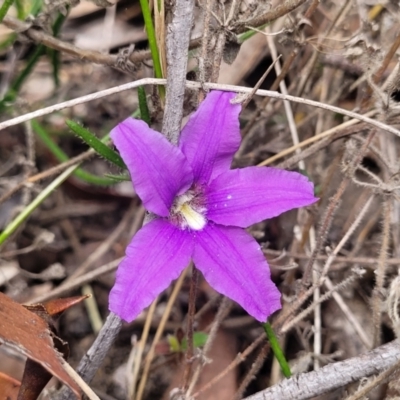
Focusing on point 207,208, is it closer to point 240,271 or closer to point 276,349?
point 240,271

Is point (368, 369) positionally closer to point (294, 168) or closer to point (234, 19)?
point (294, 168)

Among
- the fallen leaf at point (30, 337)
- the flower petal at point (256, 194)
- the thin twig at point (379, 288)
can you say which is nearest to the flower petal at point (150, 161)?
the flower petal at point (256, 194)

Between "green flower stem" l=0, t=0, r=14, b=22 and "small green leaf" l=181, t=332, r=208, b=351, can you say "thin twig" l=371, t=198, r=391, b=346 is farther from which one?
"green flower stem" l=0, t=0, r=14, b=22

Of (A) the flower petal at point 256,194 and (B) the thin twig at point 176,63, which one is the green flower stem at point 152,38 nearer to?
(B) the thin twig at point 176,63

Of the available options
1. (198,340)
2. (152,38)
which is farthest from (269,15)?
(198,340)

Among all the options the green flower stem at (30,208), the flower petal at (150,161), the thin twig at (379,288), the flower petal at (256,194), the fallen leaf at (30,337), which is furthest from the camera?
the green flower stem at (30,208)

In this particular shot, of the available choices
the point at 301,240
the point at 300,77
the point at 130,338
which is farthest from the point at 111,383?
the point at 300,77

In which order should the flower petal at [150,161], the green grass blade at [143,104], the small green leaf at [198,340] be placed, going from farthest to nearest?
the small green leaf at [198,340]
the green grass blade at [143,104]
the flower petal at [150,161]
